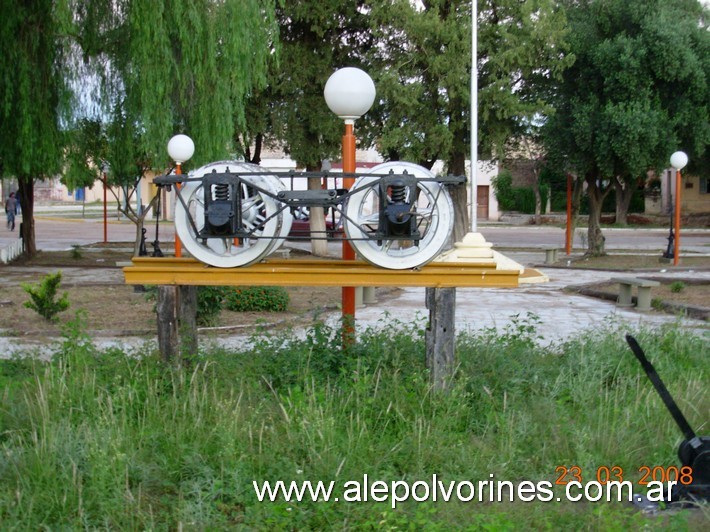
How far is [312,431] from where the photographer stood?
17.7 ft

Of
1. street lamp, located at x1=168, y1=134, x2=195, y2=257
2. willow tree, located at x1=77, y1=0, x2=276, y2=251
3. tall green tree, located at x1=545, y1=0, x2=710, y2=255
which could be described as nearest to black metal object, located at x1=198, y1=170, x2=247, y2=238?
willow tree, located at x1=77, y1=0, x2=276, y2=251

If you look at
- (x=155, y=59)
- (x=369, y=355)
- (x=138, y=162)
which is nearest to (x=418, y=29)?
(x=138, y=162)

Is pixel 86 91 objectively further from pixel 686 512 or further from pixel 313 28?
pixel 686 512

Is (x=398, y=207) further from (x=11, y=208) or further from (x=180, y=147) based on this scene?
(x=11, y=208)

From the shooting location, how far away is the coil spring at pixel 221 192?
255 inches

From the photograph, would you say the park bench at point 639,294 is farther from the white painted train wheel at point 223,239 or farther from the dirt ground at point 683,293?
the white painted train wheel at point 223,239

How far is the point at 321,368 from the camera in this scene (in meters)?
7.11

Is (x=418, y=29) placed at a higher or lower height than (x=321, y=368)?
higher

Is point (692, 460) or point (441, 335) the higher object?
point (441, 335)

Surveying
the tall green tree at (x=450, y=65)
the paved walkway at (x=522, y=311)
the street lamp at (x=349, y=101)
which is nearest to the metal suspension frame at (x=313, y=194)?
the street lamp at (x=349, y=101)

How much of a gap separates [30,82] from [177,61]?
2.02m

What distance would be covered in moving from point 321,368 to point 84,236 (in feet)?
112

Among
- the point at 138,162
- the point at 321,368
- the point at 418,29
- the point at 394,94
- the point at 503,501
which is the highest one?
the point at 418,29

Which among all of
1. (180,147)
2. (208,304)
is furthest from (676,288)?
(180,147)
